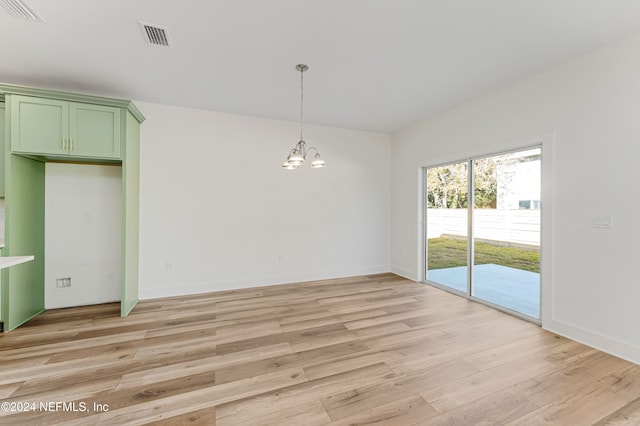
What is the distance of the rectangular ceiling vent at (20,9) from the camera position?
200 centimetres

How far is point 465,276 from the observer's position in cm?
414

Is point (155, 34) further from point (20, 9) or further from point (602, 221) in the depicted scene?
point (602, 221)

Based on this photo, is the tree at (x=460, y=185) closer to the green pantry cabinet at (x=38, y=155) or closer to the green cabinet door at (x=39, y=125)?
the green pantry cabinet at (x=38, y=155)

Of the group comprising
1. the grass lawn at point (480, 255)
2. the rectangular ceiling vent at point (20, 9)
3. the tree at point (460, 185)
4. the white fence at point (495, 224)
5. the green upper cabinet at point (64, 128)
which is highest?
the rectangular ceiling vent at point (20, 9)

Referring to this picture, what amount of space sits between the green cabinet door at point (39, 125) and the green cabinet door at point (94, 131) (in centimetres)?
7

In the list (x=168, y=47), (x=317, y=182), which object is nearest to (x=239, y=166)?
(x=317, y=182)

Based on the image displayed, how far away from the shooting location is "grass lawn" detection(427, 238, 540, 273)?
3388 millimetres

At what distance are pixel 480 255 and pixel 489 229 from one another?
0.42 metres

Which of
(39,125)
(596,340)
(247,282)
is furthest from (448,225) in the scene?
(39,125)

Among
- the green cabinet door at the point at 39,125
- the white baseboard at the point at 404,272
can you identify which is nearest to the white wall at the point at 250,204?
the white baseboard at the point at 404,272

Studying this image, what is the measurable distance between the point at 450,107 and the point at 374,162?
5.63 feet

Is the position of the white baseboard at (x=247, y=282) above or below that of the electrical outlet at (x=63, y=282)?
below

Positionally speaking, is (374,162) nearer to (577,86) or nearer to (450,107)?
(450,107)

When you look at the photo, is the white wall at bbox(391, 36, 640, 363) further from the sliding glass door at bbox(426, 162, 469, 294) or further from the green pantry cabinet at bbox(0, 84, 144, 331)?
the green pantry cabinet at bbox(0, 84, 144, 331)
